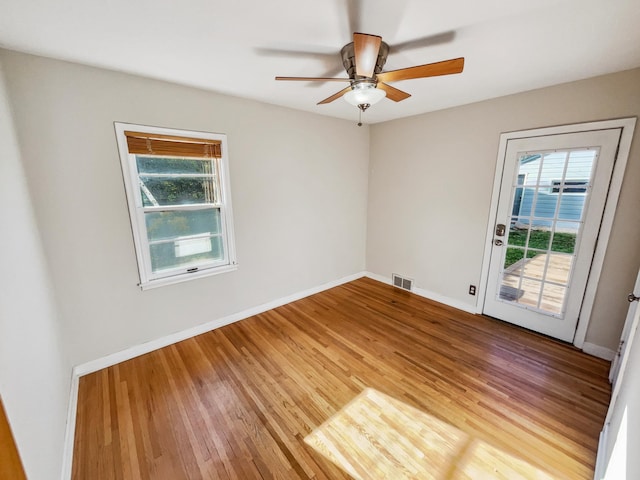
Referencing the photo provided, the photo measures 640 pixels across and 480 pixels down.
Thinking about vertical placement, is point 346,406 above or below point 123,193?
below

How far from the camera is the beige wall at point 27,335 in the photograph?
3.15 ft

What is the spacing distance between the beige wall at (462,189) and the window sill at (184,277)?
7.56 ft

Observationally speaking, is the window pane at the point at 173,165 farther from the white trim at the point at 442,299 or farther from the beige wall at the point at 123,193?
the white trim at the point at 442,299

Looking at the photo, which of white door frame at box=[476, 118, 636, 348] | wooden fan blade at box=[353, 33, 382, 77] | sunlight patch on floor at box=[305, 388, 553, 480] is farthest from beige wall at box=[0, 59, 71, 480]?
white door frame at box=[476, 118, 636, 348]

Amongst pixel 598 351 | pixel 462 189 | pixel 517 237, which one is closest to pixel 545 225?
pixel 517 237

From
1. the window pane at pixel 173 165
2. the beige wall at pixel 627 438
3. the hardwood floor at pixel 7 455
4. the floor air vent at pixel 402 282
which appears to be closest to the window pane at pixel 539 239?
the beige wall at pixel 627 438

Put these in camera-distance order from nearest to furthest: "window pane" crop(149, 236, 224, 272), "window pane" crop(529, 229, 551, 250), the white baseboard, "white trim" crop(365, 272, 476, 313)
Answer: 1. the white baseboard
2. "window pane" crop(149, 236, 224, 272)
3. "window pane" crop(529, 229, 551, 250)
4. "white trim" crop(365, 272, 476, 313)

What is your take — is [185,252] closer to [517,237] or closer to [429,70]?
[429,70]

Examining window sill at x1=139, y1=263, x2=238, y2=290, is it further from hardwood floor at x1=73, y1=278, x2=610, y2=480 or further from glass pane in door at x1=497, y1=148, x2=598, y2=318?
glass pane in door at x1=497, y1=148, x2=598, y2=318

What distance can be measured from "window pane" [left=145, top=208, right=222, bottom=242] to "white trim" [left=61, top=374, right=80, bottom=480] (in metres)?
1.20

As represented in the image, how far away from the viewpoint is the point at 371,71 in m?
1.49

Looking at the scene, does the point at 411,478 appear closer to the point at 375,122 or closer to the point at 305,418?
A: the point at 305,418

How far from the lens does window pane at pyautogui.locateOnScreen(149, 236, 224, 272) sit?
234cm

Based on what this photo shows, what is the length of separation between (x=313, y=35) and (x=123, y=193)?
184 centimetres
